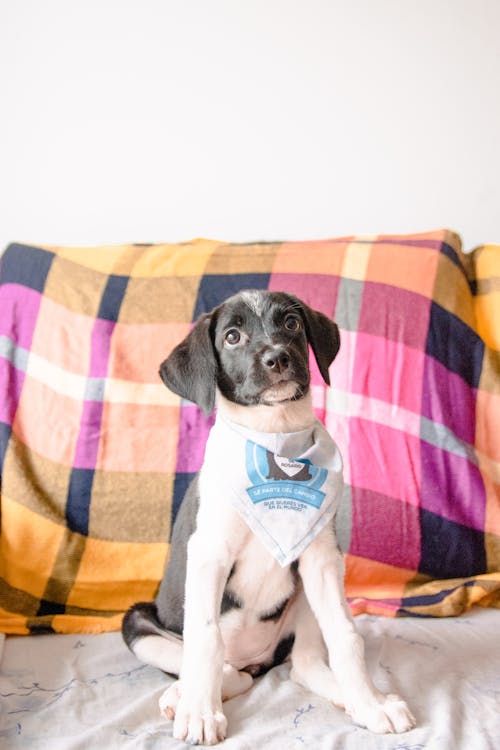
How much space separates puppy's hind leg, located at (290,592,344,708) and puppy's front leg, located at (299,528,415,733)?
9 centimetres

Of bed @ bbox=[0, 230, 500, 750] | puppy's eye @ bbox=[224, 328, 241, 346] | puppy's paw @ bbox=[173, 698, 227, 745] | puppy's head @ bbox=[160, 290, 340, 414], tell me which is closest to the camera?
puppy's paw @ bbox=[173, 698, 227, 745]

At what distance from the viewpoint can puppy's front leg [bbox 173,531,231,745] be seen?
1698 mm

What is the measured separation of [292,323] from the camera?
2098mm

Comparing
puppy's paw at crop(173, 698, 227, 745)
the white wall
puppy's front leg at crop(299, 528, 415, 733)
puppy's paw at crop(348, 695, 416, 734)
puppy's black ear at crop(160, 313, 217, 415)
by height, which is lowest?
puppy's paw at crop(173, 698, 227, 745)

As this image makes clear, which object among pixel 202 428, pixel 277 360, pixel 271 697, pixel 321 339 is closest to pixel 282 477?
pixel 277 360

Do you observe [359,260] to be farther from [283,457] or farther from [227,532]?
[227,532]

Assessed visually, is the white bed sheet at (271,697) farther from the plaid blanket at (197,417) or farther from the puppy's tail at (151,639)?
the plaid blanket at (197,417)

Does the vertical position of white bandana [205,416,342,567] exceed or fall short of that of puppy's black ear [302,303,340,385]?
it falls short

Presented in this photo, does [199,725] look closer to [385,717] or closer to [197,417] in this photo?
[385,717]

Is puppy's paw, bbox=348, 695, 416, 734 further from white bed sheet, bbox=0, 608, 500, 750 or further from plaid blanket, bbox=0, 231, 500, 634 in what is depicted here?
plaid blanket, bbox=0, 231, 500, 634

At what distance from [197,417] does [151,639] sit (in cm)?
92

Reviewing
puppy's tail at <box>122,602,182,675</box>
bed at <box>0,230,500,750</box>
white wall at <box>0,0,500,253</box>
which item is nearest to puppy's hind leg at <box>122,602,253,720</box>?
puppy's tail at <box>122,602,182,675</box>

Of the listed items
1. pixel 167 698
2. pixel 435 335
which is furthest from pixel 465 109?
pixel 167 698

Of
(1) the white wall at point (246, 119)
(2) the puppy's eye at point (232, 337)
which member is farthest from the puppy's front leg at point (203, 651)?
(1) the white wall at point (246, 119)
